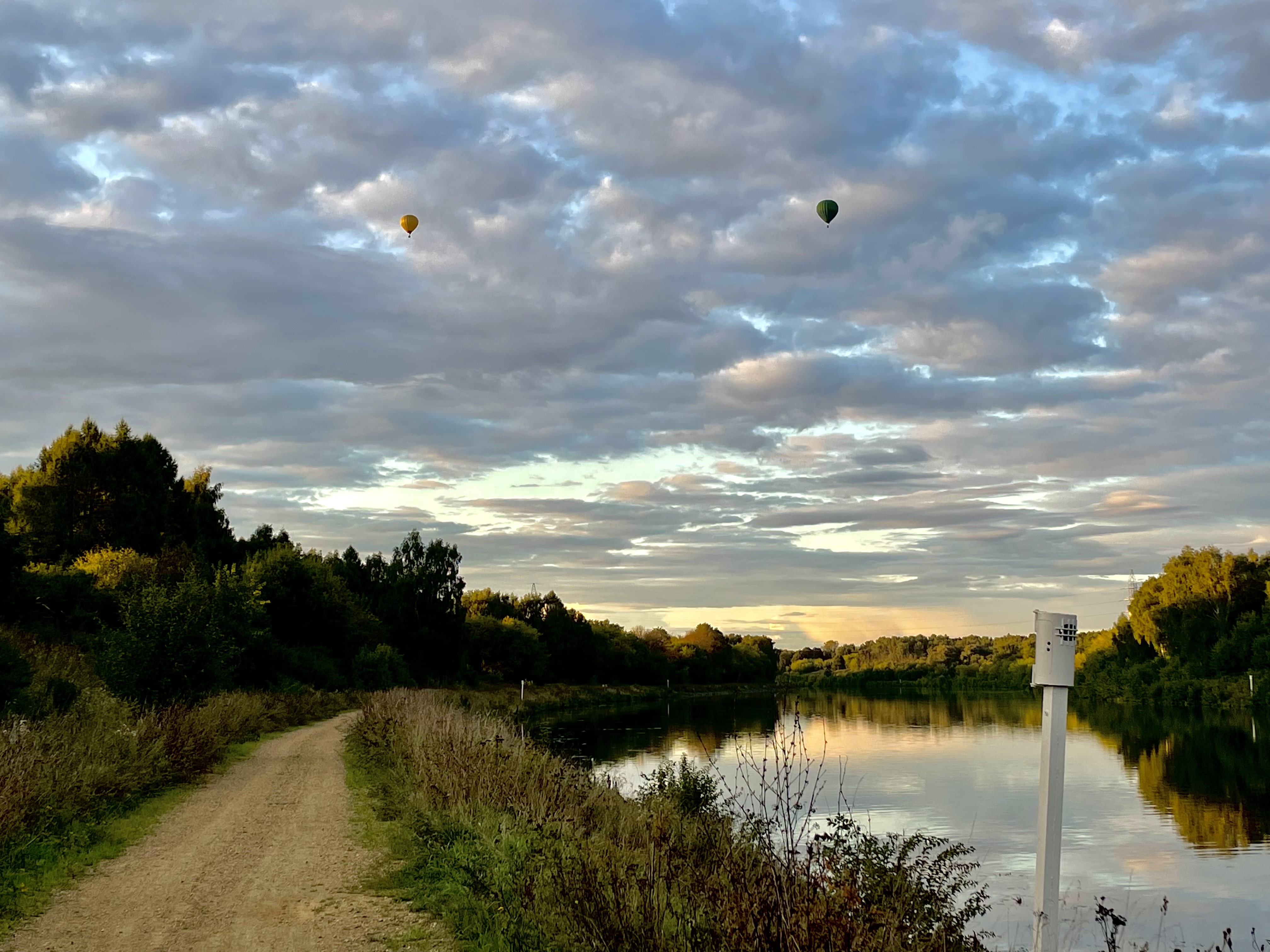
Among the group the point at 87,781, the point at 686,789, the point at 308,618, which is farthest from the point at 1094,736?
the point at 308,618

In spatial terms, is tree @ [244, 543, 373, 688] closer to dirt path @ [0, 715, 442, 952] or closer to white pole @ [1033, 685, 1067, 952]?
dirt path @ [0, 715, 442, 952]

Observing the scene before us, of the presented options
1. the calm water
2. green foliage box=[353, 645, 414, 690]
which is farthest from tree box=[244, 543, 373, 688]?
the calm water

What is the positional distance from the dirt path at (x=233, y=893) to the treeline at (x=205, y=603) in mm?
7572

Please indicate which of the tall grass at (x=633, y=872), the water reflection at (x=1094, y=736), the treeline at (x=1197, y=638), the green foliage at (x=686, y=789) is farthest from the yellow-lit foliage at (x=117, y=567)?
the treeline at (x=1197, y=638)

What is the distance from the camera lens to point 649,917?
6723 mm

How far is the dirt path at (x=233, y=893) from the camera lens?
8.12 m

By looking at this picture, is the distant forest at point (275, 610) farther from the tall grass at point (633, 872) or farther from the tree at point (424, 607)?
the tall grass at point (633, 872)

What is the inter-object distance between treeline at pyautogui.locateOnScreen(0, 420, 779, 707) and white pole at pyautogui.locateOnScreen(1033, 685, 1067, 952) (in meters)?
18.4

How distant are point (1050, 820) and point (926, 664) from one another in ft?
471

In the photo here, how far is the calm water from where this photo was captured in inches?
596

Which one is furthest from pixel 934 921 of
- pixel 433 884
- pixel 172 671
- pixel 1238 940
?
pixel 172 671

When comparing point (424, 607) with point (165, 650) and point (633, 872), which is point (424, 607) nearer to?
point (165, 650)

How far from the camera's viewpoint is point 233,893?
9.80 m

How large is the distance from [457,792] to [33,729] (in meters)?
7.46
